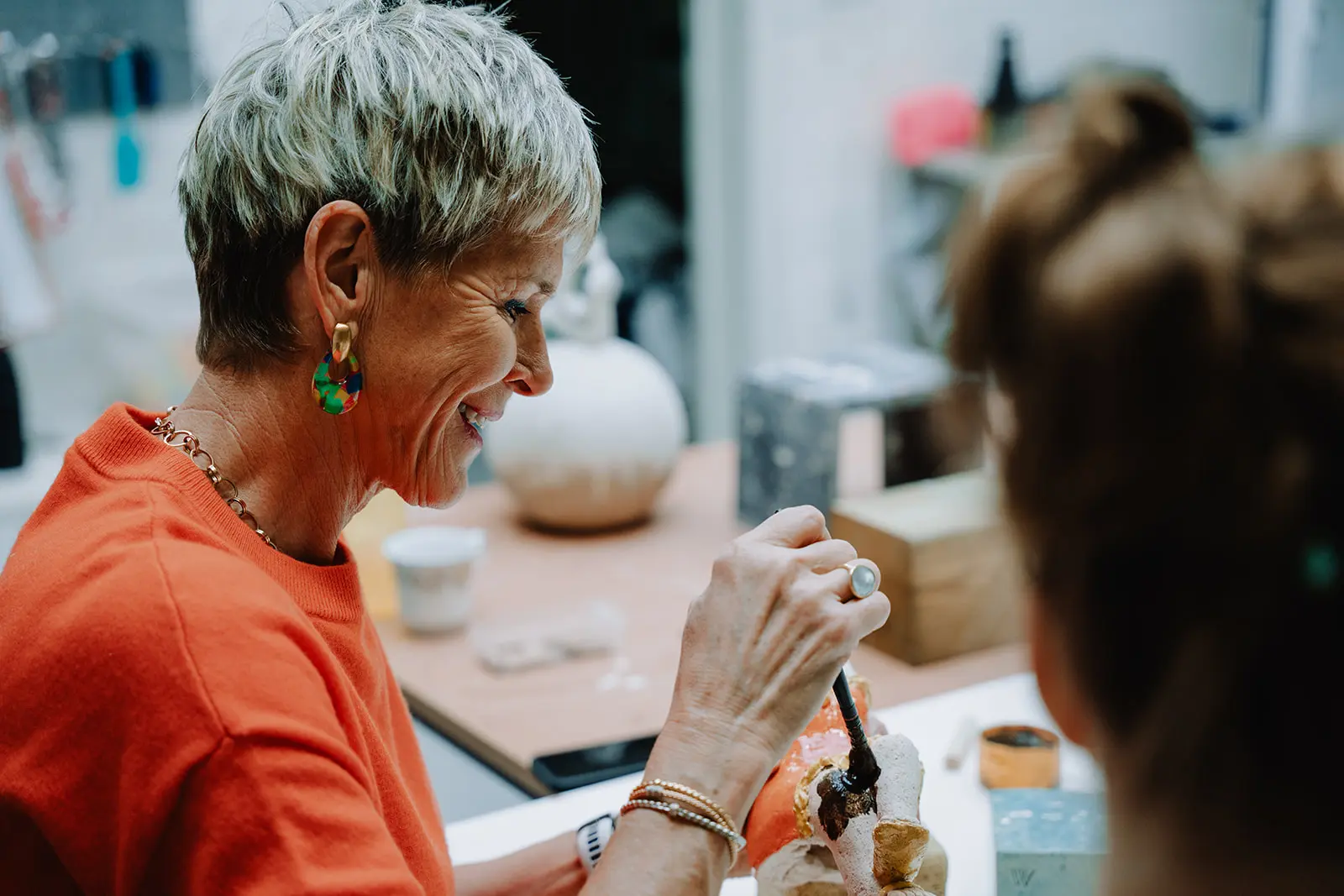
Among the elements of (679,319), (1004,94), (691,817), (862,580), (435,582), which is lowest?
(679,319)

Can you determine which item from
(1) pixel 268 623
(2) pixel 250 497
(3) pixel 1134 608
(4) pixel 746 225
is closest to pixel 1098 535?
(3) pixel 1134 608

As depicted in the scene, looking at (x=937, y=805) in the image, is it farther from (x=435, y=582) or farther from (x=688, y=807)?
(x=435, y=582)

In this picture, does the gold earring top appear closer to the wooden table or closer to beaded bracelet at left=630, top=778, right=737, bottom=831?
beaded bracelet at left=630, top=778, right=737, bottom=831

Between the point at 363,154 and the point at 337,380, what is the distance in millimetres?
171

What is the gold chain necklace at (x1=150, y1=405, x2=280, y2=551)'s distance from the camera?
3.34 feet

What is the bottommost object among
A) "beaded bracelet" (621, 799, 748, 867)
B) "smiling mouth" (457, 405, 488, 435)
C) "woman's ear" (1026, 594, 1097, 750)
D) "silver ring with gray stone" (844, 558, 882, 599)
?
"beaded bracelet" (621, 799, 748, 867)

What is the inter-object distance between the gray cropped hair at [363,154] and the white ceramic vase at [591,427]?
3.53 ft

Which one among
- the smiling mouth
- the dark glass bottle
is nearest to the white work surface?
the smiling mouth

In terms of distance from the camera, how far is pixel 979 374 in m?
0.58

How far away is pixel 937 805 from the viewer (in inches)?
52.6

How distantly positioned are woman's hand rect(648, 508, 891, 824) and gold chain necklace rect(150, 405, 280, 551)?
34 centimetres

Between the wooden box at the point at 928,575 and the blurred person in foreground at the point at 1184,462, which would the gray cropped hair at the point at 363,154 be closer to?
the blurred person in foreground at the point at 1184,462

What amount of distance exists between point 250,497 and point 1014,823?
0.66m

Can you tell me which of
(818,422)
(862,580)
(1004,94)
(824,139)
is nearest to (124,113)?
(818,422)
